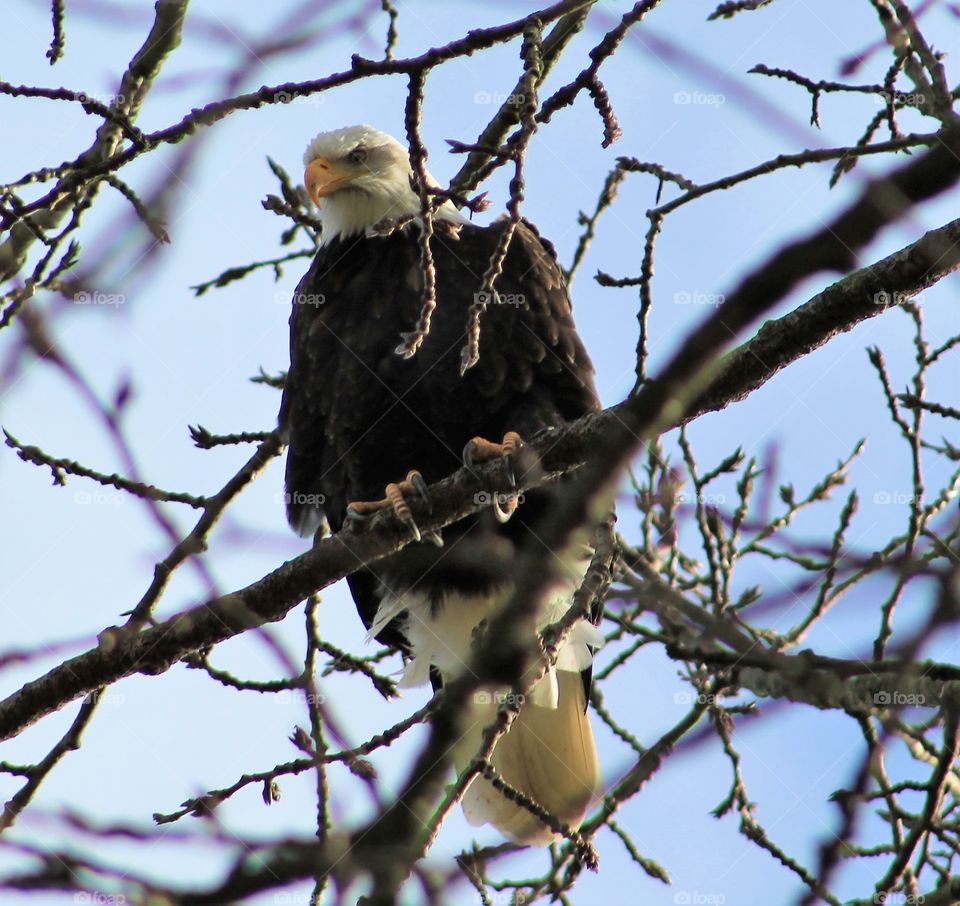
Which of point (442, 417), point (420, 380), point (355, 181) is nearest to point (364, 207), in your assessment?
point (355, 181)

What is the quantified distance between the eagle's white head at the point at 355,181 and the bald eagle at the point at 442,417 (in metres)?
0.04

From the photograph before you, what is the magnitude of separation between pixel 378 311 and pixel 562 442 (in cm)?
159

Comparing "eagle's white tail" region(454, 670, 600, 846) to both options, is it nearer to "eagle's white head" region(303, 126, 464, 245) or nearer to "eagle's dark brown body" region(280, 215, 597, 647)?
"eagle's dark brown body" region(280, 215, 597, 647)

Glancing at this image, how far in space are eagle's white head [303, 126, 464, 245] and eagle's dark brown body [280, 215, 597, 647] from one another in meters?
0.38

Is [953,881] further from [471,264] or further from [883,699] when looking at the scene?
[471,264]

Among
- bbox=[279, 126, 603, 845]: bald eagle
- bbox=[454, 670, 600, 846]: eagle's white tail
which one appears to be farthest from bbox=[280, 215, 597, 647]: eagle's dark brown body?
bbox=[454, 670, 600, 846]: eagle's white tail

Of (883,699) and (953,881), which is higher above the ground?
(953,881)

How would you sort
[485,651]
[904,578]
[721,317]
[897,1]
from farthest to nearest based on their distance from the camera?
[897,1] → [485,651] → [904,578] → [721,317]

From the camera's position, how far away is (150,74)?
11.5 feet

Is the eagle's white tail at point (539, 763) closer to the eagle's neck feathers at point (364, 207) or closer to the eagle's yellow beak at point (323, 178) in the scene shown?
the eagle's neck feathers at point (364, 207)

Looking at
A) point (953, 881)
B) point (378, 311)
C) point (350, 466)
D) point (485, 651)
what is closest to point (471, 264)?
point (378, 311)

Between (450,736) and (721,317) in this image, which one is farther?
(450,736)

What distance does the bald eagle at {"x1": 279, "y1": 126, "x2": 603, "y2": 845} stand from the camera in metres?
3.87

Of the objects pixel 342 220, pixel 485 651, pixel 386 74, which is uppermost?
pixel 342 220
